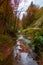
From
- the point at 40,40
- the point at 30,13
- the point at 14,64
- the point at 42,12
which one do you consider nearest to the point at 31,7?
the point at 30,13

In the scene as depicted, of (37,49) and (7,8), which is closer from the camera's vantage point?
(37,49)

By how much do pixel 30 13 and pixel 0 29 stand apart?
4118 centimetres

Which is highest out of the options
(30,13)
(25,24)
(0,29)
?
(0,29)

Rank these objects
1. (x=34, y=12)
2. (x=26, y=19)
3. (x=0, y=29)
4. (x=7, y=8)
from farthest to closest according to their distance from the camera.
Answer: (x=26, y=19)
(x=34, y=12)
(x=7, y=8)
(x=0, y=29)

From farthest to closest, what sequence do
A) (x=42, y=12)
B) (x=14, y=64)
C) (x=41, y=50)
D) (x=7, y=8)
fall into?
(x=42, y=12) → (x=7, y=8) → (x=41, y=50) → (x=14, y=64)

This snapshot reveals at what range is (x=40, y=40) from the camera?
16719mm

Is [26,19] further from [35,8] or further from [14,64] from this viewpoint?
[14,64]

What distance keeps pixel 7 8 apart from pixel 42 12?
1199 inches

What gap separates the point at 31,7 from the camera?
65.2m

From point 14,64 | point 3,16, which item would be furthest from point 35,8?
point 14,64

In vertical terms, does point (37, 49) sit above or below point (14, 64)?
below

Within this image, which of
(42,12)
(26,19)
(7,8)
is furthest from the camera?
(26,19)

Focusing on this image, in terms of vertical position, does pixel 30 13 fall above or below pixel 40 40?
below

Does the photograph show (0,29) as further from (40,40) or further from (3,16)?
(40,40)
